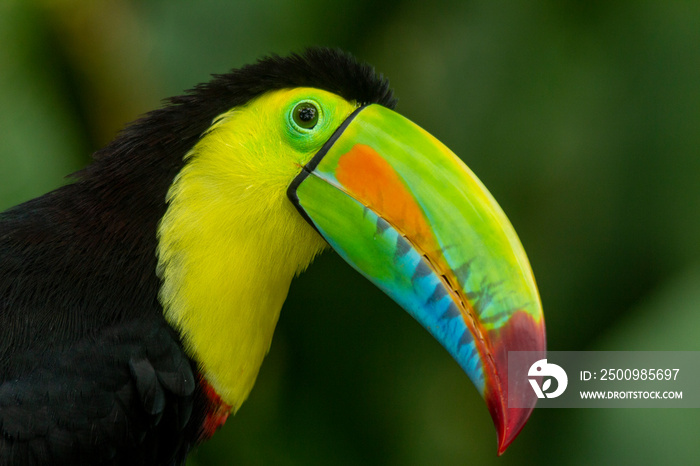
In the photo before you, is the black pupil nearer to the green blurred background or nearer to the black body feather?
the black body feather

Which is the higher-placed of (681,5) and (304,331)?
(681,5)

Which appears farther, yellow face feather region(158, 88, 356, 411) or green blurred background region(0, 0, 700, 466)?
green blurred background region(0, 0, 700, 466)

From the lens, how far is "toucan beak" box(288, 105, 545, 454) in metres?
1.49

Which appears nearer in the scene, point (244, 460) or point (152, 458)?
point (152, 458)

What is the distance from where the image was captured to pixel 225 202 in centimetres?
161

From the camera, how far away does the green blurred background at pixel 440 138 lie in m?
2.71

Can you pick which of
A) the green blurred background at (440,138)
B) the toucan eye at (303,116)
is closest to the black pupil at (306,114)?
the toucan eye at (303,116)

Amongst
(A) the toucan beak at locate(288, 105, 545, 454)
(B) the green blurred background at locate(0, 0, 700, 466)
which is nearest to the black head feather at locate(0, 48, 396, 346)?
(A) the toucan beak at locate(288, 105, 545, 454)

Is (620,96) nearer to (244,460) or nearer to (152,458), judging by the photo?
(244,460)

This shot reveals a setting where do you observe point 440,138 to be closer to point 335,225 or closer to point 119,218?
point 335,225

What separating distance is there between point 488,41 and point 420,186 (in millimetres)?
1459

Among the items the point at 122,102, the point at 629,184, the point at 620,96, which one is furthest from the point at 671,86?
the point at 122,102

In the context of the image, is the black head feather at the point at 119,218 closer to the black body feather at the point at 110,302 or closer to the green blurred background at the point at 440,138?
the black body feather at the point at 110,302

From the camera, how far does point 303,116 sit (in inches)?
64.5
